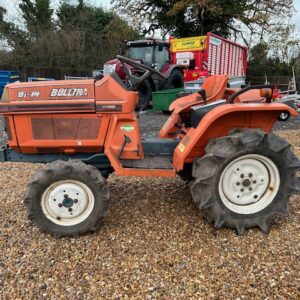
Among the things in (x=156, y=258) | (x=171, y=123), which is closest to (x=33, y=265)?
(x=156, y=258)

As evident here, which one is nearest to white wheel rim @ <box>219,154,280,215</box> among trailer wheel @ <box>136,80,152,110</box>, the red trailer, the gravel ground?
the gravel ground

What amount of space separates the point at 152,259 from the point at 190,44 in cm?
1036

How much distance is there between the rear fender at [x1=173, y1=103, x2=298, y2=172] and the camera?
108 inches

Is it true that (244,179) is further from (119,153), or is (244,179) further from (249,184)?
(119,153)

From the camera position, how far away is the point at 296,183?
291cm

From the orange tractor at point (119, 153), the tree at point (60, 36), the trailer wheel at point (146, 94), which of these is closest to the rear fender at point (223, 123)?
the orange tractor at point (119, 153)

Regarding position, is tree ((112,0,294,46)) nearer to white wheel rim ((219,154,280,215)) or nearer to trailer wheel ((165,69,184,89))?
trailer wheel ((165,69,184,89))

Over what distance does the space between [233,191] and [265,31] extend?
2117 centimetres

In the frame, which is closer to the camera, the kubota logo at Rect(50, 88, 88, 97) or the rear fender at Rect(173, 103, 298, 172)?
the rear fender at Rect(173, 103, 298, 172)

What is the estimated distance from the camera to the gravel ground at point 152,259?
7.24 ft

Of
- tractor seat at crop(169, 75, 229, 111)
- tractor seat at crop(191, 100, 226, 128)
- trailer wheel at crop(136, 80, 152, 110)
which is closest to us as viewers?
tractor seat at crop(191, 100, 226, 128)

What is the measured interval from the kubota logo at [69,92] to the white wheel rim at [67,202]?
72cm

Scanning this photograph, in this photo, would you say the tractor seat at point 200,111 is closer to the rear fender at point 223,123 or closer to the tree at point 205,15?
the rear fender at point 223,123

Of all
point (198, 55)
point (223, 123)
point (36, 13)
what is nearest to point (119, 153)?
point (223, 123)
